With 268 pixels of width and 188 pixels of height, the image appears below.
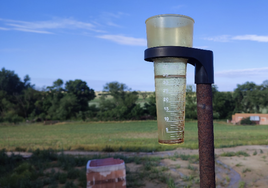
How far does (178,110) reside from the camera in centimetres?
205

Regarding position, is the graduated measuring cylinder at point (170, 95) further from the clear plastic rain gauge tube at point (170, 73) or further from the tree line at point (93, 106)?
the tree line at point (93, 106)

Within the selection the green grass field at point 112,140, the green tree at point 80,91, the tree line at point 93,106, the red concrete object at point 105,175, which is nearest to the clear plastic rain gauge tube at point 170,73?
the red concrete object at point 105,175

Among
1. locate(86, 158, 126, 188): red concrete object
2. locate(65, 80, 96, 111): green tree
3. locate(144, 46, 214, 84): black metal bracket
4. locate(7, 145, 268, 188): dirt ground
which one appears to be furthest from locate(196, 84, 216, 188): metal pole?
locate(65, 80, 96, 111): green tree

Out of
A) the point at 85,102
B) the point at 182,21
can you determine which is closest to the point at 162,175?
the point at 182,21

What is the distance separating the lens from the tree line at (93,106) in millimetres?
42406

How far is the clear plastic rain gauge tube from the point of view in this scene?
1.97m

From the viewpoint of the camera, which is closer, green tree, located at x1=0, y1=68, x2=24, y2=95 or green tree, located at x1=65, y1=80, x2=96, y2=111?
green tree, located at x1=65, y1=80, x2=96, y2=111

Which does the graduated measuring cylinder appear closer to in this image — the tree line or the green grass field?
the green grass field

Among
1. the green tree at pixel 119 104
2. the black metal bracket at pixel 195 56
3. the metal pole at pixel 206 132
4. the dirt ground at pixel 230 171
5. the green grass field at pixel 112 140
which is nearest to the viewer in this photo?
the black metal bracket at pixel 195 56

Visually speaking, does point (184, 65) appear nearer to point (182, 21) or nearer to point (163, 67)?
point (163, 67)

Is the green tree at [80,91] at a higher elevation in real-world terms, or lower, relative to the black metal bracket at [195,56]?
higher

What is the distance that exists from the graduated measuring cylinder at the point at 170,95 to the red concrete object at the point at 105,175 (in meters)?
3.16

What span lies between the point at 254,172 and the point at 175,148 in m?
6.29

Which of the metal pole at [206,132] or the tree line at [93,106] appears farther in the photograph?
the tree line at [93,106]
